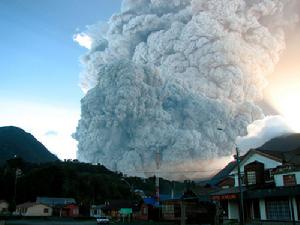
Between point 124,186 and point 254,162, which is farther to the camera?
point 124,186

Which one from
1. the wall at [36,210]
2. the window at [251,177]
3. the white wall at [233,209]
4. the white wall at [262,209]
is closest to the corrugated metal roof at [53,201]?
the wall at [36,210]

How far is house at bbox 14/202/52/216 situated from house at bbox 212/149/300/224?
6028 centimetres

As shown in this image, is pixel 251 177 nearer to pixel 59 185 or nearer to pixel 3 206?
pixel 3 206

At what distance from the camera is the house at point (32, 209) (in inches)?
3861

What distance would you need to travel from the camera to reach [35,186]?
116 m

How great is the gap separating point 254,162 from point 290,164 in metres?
6.55

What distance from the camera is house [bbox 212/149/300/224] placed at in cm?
4075

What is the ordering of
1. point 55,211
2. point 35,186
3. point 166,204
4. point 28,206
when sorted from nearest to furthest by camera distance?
point 166,204
point 28,206
point 55,211
point 35,186

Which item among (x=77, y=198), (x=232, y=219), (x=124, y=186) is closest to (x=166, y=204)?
(x=232, y=219)

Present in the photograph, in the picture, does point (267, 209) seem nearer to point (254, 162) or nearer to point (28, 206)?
point (254, 162)

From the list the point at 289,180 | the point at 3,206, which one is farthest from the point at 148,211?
the point at 3,206

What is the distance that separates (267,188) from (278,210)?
2.66 meters

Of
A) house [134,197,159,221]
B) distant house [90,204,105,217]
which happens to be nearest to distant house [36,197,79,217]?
distant house [90,204,105,217]

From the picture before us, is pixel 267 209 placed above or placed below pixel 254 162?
below
